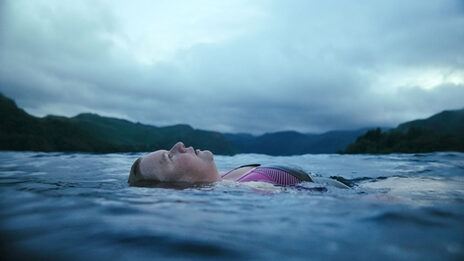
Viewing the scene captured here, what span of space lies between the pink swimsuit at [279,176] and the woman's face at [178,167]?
782mm

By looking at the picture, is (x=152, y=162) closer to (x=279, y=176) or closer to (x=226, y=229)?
(x=279, y=176)

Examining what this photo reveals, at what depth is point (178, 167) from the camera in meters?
4.71

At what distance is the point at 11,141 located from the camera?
48031mm

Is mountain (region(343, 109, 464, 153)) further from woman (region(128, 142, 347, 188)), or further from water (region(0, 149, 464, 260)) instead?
water (region(0, 149, 464, 260))

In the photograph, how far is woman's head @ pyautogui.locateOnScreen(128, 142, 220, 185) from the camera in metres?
4.71

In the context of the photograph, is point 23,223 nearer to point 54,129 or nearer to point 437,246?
point 437,246

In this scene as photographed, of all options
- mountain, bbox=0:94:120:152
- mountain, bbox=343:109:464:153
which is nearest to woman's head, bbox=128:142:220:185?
mountain, bbox=343:109:464:153

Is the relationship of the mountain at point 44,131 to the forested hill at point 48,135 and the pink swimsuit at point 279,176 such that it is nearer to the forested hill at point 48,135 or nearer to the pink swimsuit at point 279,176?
the forested hill at point 48,135

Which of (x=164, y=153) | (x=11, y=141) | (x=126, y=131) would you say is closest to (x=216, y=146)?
(x=126, y=131)

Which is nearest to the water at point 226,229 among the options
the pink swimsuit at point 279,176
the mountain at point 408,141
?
the pink swimsuit at point 279,176

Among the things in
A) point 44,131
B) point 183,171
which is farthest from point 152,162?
point 44,131

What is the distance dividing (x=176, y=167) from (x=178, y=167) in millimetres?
35

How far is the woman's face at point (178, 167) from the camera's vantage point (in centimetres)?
471

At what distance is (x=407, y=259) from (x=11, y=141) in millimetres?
61682
